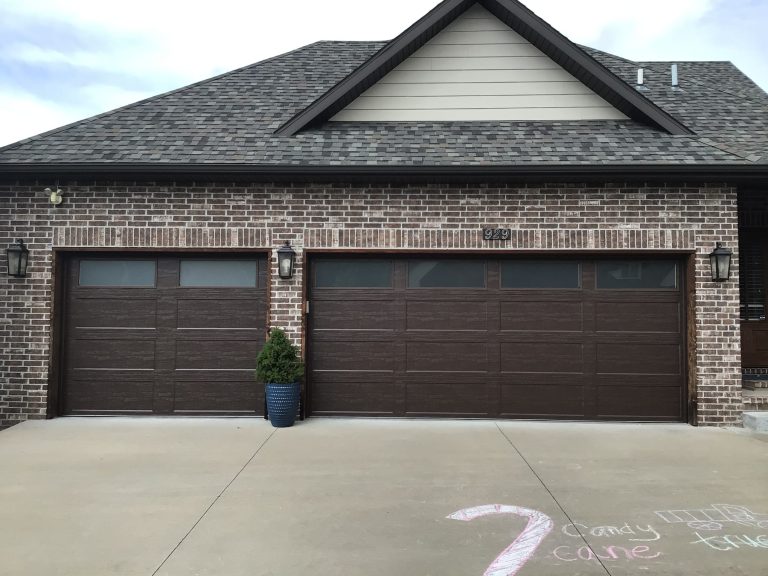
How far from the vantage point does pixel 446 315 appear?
7758mm

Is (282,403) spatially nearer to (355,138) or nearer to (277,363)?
(277,363)

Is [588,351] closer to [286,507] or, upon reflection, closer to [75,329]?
[286,507]

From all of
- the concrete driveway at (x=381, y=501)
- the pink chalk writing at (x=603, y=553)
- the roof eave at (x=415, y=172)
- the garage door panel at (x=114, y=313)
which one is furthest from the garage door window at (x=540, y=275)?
the garage door panel at (x=114, y=313)

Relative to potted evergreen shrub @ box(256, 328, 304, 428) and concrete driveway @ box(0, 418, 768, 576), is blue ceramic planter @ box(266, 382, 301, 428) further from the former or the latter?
concrete driveway @ box(0, 418, 768, 576)

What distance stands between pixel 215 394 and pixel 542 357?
4961 mm

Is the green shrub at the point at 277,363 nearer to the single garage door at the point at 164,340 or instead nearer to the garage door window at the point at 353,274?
the single garage door at the point at 164,340

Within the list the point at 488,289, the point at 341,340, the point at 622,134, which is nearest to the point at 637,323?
the point at 488,289

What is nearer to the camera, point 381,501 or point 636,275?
point 381,501

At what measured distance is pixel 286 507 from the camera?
441 cm

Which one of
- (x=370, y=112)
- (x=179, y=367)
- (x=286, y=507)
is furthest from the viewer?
(x=370, y=112)

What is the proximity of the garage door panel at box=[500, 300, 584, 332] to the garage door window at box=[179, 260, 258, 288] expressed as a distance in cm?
389

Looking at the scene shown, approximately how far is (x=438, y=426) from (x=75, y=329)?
564 cm

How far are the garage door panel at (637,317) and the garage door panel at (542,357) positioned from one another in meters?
0.54

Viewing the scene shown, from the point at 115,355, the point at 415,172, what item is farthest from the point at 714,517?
the point at 115,355
